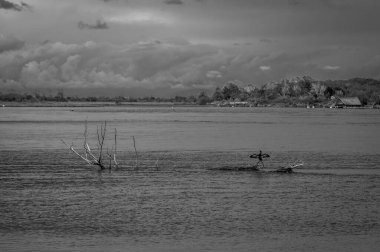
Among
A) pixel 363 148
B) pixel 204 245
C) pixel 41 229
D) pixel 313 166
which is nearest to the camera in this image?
pixel 204 245

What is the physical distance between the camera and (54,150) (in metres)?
72.4

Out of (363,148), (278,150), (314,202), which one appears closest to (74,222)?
(314,202)

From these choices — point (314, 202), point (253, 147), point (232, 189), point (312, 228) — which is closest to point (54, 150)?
point (253, 147)

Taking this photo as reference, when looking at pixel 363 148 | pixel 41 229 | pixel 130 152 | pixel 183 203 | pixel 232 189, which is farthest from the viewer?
pixel 363 148

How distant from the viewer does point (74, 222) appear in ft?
101

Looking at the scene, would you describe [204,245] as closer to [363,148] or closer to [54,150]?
[54,150]

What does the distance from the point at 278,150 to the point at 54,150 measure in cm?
2532

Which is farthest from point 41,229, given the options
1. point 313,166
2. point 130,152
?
point 130,152

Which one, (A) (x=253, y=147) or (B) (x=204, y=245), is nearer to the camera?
(B) (x=204, y=245)

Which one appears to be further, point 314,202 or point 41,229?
point 314,202

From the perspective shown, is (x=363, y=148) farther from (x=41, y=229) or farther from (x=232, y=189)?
(x=41, y=229)

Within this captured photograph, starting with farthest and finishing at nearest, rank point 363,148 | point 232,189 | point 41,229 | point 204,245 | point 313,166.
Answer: point 363,148 → point 313,166 → point 232,189 → point 41,229 → point 204,245

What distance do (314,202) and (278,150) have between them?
38441 millimetres

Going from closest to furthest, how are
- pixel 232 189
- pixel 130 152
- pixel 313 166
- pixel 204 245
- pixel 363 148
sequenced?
pixel 204 245, pixel 232 189, pixel 313 166, pixel 130 152, pixel 363 148
